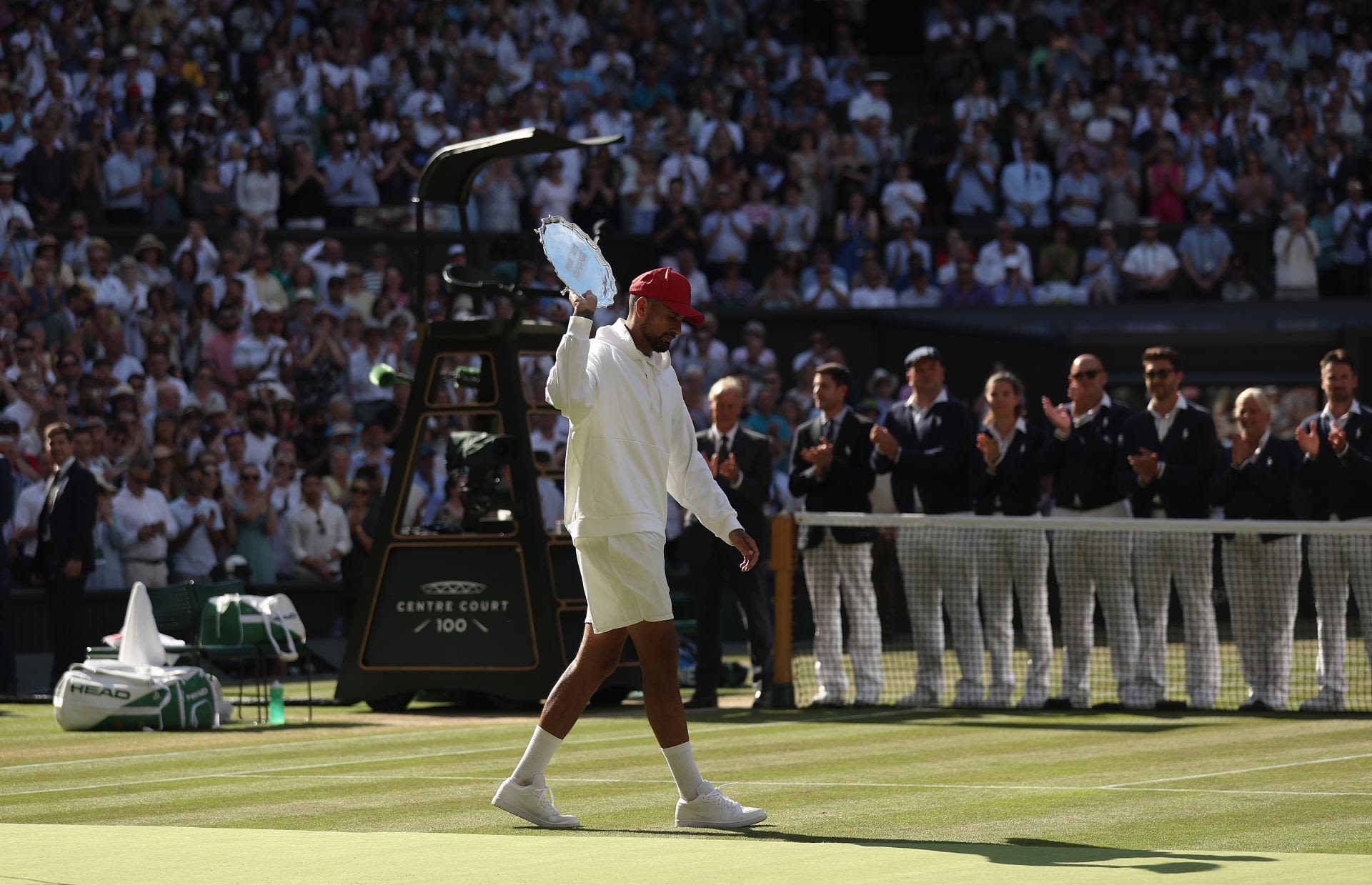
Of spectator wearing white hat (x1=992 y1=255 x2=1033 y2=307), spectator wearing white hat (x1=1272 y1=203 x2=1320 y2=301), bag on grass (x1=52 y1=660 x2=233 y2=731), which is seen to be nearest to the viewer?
bag on grass (x1=52 y1=660 x2=233 y2=731)

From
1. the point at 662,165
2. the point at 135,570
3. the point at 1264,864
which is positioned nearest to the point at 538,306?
the point at 662,165

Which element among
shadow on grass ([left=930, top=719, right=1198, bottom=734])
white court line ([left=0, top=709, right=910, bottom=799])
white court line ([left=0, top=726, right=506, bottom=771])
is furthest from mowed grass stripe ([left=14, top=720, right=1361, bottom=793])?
white court line ([left=0, top=726, right=506, bottom=771])

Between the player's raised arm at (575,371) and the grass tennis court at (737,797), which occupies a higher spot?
the player's raised arm at (575,371)

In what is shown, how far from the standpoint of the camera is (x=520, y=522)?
13773mm

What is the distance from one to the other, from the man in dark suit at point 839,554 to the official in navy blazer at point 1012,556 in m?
0.79

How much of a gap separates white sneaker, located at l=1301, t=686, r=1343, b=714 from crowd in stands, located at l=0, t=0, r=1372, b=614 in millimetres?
8470

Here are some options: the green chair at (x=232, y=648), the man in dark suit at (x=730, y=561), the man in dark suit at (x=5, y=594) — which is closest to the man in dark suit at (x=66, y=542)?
the man in dark suit at (x=5, y=594)

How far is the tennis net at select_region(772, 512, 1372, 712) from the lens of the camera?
13406 millimetres

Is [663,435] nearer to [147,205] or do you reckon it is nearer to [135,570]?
[135,570]

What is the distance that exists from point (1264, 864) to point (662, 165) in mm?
19459

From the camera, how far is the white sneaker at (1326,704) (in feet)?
42.8

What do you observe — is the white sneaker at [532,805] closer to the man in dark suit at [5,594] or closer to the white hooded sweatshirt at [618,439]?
the white hooded sweatshirt at [618,439]

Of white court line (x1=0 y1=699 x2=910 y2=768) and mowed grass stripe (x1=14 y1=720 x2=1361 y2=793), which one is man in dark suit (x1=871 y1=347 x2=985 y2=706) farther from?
mowed grass stripe (x1=14 y1=720 x2=1361 y2=793)

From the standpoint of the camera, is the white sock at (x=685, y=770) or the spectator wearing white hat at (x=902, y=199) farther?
the spectator wearing white hat at (x=902, y=199)
